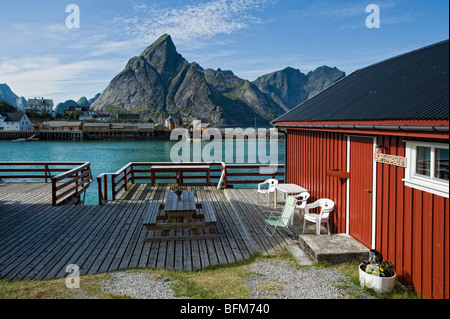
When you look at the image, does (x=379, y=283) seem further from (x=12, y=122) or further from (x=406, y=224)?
(x=12, y=122)

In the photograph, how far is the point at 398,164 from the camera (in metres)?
4.32

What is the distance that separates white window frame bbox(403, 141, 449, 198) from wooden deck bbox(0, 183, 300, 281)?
2655 mm

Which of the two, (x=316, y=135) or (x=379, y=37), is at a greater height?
(x=379, y=37)

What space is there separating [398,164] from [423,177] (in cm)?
49

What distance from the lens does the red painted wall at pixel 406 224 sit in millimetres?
3553

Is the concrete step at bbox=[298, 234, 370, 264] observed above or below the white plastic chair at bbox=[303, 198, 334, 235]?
below

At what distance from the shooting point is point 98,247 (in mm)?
6051

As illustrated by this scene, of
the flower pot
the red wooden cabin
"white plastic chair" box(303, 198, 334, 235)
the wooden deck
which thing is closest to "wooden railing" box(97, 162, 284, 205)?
the wooden deck

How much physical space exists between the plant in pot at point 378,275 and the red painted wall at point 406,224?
11.9 inches

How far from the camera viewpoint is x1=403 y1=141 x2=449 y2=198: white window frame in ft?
11.6

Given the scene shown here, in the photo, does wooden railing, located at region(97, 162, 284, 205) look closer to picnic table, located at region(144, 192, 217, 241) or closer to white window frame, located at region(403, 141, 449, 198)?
picnic table, located at region(144, 192, 217, 241)
